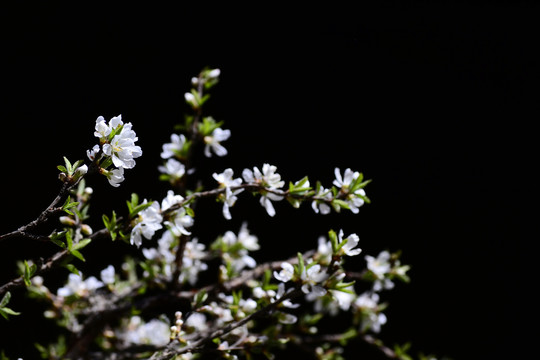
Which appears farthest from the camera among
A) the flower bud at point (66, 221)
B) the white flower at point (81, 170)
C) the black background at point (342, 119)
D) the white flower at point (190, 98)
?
the black background at point (342, 119)

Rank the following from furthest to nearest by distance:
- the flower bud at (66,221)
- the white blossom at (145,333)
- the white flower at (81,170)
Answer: the white blossom at (145,333) < the flower bud at (66,221) < the white flower at (81,170)

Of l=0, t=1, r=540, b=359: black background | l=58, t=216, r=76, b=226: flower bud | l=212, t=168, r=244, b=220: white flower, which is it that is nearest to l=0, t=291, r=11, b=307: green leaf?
l=58, t=216, r=76, b=226: flower bud

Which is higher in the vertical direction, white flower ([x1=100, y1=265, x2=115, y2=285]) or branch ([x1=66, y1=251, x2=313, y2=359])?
white flower ([x1=100, y1=265, x2=115, y2=285])

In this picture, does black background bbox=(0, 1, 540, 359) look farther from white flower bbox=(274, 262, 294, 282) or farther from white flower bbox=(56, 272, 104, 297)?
white flower bbox=(274, 262, 294, 282)

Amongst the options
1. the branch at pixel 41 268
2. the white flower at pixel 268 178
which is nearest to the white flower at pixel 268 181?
the white flower at pixel 268 178

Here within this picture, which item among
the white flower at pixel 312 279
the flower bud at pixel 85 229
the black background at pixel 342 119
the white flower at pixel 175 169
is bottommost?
the white flower at pixel 312 279

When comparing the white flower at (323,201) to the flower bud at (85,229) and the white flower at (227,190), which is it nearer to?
the white flower at (227,190)
